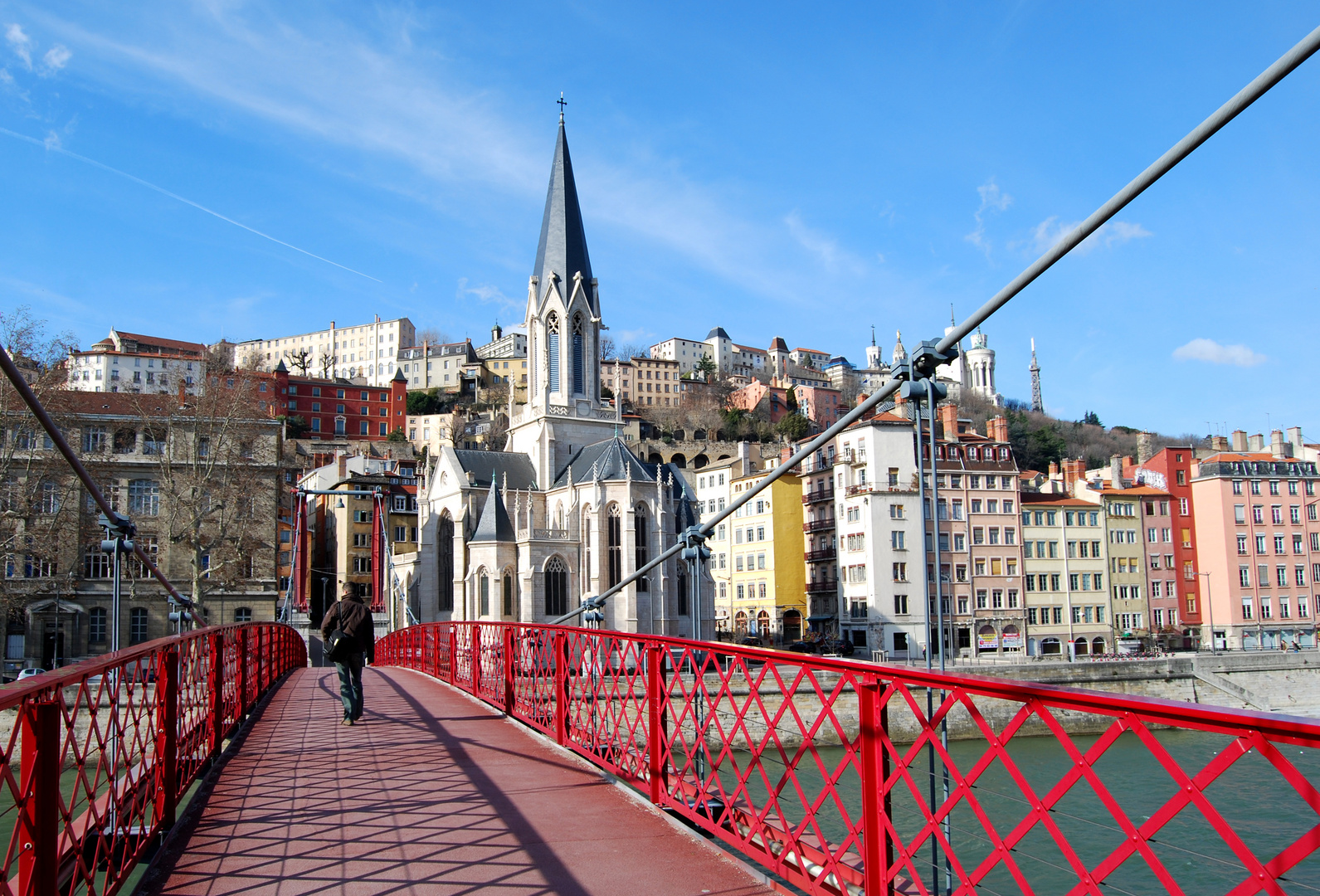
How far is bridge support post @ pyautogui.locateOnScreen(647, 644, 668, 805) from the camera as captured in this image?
24.4 ft

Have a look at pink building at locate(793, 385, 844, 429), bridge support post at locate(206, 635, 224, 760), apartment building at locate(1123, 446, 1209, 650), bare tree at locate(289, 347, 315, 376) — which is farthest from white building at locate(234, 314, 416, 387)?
bridge support post at locate(206, 635, 224, 760)

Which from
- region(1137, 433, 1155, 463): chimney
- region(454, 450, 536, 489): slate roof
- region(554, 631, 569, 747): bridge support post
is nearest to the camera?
region(554, 631, 569, 747): bridge support post

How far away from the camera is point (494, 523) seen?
4694 cm

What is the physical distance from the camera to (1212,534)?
59.0 metres

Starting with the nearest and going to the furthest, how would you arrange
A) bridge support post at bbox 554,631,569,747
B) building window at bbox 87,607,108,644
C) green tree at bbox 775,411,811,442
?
bridge support post at bbox 554,631,569,747 < building window at bbox 87,607,108,644 < green tree at bbox 775,411,811,442

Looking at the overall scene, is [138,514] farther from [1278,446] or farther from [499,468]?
[1278,446]

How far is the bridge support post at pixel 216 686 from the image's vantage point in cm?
949

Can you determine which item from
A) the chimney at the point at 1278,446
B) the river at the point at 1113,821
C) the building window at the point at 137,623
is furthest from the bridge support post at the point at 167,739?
the chimney at the point at 1278,446

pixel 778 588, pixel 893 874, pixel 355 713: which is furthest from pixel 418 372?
pixel 893 874

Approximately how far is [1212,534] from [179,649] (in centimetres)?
6276

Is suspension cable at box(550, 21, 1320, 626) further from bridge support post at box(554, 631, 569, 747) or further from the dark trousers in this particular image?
the dark trousers

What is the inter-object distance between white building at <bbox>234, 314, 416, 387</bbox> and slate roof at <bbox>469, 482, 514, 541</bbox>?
87.0 metres

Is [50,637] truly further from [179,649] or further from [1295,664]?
[1295,664]

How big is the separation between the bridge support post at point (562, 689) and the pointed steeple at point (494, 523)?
36788mm
